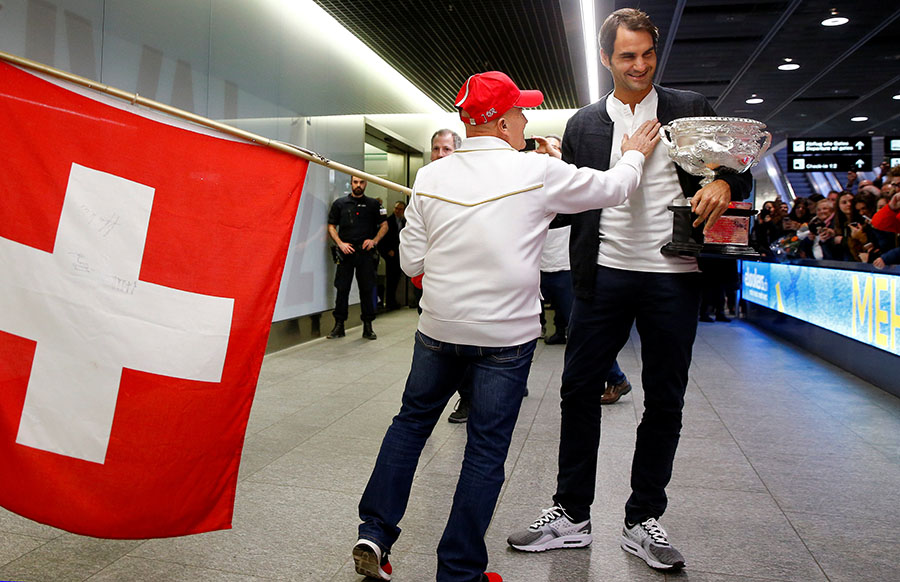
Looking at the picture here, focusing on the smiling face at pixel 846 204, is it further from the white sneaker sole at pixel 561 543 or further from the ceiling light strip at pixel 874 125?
the ceiling light strip at pixel 874 125

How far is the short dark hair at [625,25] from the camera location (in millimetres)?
2205

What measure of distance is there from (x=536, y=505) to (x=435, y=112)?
11594mm

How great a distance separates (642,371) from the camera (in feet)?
7.50

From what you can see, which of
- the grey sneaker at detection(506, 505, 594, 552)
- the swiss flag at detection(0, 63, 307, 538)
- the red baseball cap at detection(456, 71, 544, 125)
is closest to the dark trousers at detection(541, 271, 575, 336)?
the grey sneaker at detection(506, 505, 594, 552)

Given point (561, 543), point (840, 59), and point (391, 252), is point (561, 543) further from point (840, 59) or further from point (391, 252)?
point (840, 59)

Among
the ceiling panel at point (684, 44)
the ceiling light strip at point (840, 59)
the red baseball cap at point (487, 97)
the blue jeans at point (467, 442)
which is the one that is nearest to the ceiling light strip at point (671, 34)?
the ceiling panel at point (684, 44)

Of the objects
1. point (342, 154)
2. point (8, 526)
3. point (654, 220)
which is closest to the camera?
point (654, 220)

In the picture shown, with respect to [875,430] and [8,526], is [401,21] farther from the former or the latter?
[8,526]

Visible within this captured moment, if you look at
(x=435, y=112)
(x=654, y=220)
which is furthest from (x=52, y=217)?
(x=435, y=112)

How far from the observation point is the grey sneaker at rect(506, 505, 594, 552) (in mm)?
2432

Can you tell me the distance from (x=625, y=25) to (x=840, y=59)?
972cm

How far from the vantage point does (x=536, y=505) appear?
2.88 metres

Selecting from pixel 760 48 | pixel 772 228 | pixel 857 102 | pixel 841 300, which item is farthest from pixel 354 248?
pixel 857 102

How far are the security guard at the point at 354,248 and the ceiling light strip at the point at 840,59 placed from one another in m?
6.30
